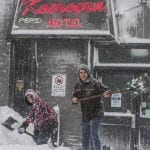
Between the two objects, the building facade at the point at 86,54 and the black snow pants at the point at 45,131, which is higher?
the building facade at the point at 86,54

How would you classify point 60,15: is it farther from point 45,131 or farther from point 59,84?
point 45,131

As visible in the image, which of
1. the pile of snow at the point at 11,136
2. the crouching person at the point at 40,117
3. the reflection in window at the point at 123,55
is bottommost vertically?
the pile of snow at the point at 11,136

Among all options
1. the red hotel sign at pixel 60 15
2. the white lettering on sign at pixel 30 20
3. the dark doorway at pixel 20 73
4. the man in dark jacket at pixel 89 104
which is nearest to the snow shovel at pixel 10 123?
the dark doorway at pixel 20 73

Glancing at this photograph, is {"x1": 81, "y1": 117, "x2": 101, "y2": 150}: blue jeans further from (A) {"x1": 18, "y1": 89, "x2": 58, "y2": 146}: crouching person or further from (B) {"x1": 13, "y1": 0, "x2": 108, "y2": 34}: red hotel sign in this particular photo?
(B) {"x1": 13, "y1": 0, "x2": 108, "y2": 34}: red hotel sign

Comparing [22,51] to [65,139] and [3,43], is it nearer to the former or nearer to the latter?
[3,43]

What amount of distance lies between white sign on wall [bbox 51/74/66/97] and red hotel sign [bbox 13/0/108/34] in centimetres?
126

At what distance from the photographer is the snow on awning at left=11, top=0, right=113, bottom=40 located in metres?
12.3

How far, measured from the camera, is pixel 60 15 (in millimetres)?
12531

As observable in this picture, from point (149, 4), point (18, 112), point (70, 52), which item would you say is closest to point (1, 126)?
point (18, 112)

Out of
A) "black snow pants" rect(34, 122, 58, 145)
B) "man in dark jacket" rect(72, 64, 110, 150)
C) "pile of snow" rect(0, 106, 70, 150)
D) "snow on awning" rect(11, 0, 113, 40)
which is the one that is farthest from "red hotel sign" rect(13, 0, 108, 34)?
"man in dark jacket" rect(72, 64, 110, 150)

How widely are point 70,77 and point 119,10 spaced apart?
210 cm

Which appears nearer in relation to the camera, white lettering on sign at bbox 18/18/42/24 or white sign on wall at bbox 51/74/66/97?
white lettering on sign at bbox 18/18/42/24

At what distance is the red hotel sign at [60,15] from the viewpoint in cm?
1230

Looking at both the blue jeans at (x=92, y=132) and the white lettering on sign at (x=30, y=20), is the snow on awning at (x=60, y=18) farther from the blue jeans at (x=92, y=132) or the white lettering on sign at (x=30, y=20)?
the blue jeans at (x=92, y=132)
